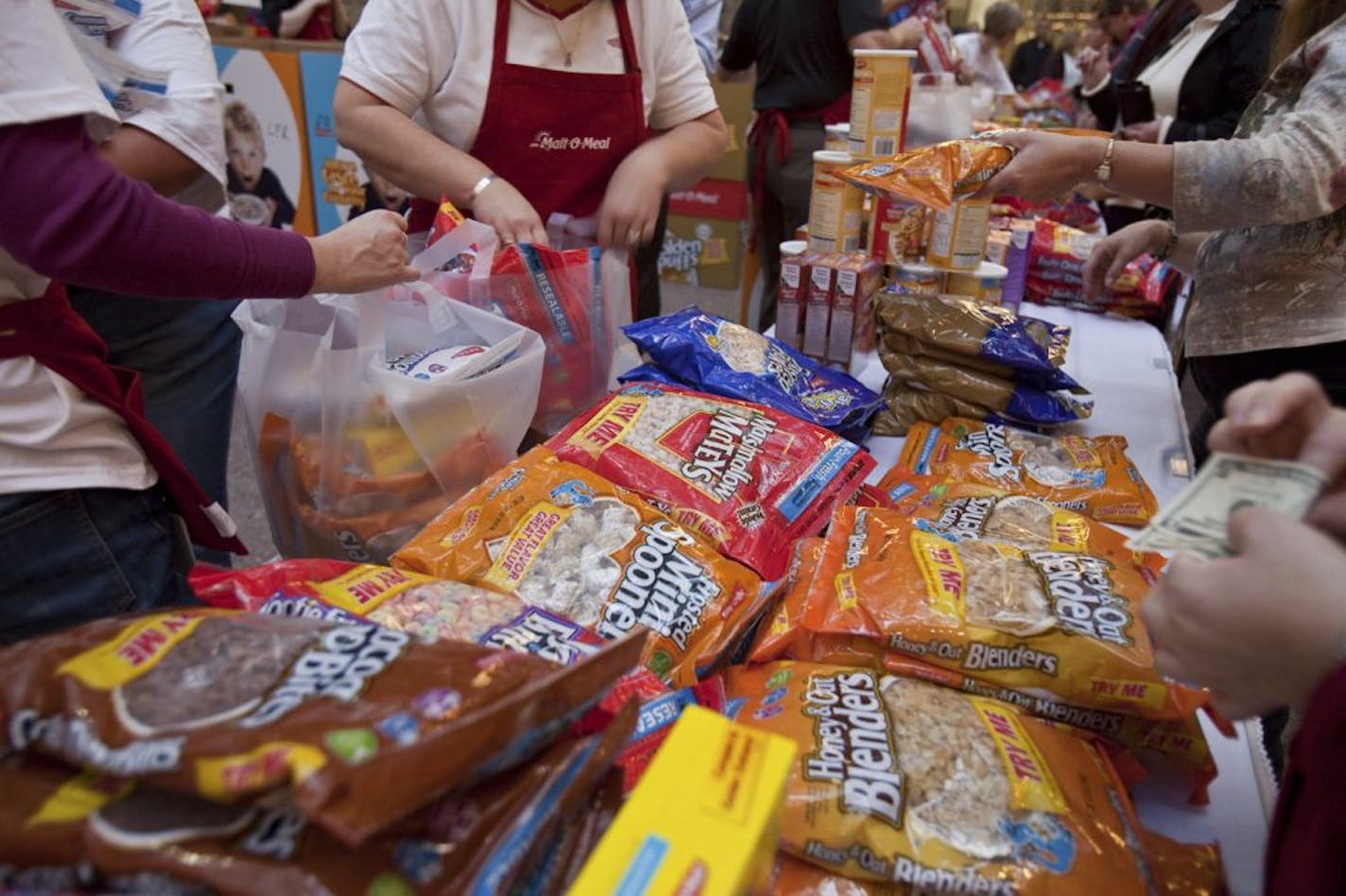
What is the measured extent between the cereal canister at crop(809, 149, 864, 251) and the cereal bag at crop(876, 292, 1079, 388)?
0.49ft

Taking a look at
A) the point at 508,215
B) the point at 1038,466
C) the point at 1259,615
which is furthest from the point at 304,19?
the point at 1259,615

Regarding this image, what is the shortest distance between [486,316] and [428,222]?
564 mm

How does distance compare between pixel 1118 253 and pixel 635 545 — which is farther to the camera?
pixel 1118 253

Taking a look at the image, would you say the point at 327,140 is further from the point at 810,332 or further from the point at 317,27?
the point at 810,332

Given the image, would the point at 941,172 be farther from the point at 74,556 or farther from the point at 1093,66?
the point at 1093,66

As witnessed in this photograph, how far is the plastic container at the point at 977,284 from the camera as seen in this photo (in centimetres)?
163

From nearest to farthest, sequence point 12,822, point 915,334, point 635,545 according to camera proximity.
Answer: point 12,822
point 635,545
point 915,334

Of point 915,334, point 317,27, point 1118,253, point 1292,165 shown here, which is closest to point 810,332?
A: point 915,334

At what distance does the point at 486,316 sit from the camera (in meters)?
1.09

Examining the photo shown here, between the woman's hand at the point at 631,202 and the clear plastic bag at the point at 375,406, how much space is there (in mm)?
426

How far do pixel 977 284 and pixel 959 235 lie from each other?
98 mm

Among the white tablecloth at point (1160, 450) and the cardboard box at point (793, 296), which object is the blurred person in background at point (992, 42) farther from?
the cardboard box at point (793, 296)

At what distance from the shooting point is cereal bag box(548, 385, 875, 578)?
1.01 metres

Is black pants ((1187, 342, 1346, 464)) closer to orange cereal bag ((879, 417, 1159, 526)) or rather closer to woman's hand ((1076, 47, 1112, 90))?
orange cereal bag ((879, 417, 1159, 526))
